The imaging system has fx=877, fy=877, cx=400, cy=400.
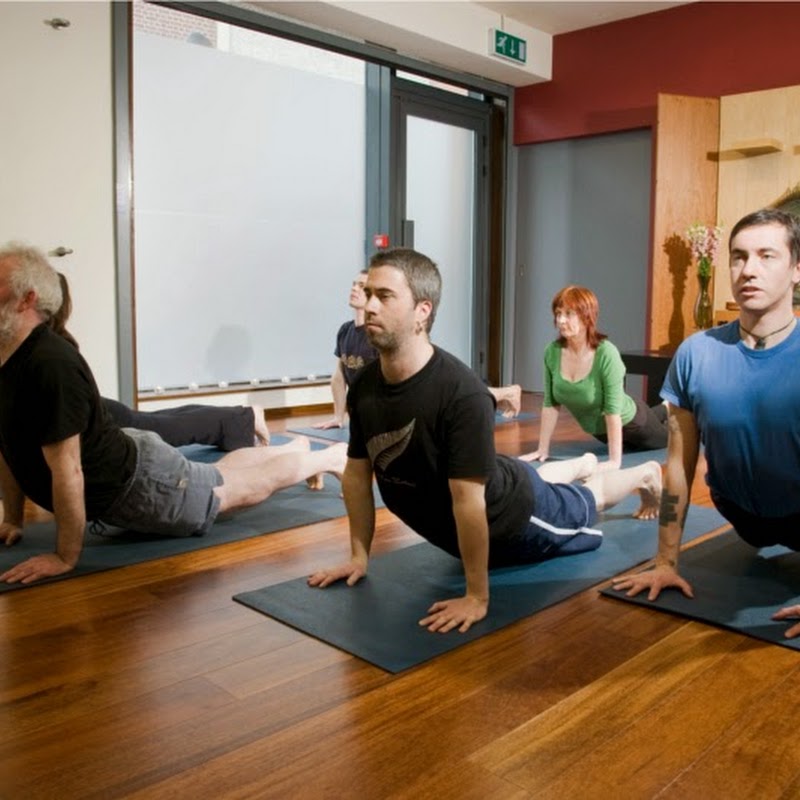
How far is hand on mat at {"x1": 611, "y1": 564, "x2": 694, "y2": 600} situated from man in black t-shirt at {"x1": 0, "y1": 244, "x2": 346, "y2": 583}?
120 centimetres

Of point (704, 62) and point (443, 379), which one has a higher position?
point (704, 62)

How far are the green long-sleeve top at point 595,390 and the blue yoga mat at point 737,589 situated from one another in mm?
1122

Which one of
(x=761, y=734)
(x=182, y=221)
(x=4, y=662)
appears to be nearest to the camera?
(x=761, y=734)

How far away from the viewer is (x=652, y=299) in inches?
220

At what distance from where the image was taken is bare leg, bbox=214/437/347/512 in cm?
264

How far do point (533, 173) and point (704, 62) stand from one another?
4.97 feet

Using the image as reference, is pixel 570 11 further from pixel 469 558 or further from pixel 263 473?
pixel 469 558

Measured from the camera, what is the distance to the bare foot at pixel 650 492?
2672mm

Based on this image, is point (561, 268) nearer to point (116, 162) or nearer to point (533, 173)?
point (533, 173)

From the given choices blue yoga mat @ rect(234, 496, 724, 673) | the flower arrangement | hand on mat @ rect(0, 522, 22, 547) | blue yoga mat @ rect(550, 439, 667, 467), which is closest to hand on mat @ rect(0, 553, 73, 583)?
hand on mat @ rect(0, 522, 22, 547)

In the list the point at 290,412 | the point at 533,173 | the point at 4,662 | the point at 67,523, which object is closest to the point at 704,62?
the point at 533,173

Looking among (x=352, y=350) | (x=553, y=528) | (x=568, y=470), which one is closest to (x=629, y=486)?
(x=568, y=470)

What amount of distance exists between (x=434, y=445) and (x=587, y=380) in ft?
6.28

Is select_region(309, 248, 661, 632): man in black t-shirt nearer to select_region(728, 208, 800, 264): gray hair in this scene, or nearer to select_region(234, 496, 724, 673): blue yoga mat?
select_region(234, 496, 724, 673): blue yoga mat
